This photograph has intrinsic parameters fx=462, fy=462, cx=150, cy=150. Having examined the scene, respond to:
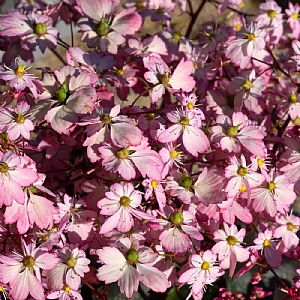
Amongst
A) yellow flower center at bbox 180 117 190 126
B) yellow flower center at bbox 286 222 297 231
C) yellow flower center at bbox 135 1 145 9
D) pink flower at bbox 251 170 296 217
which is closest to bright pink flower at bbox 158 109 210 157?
yellow flower center at bbox 180 117 190 126

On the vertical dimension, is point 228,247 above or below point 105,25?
below

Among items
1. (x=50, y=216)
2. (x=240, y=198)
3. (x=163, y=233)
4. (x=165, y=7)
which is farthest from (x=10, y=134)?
(x=165, y=7)

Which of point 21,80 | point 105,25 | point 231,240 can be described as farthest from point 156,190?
point 105,25

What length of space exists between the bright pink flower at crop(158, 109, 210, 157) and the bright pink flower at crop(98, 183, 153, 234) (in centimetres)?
9

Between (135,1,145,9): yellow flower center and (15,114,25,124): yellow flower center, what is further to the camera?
(135,1,145,9): yellow flower center

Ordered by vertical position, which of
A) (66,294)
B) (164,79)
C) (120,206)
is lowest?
(66,294)

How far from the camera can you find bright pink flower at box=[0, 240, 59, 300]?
0.62 meters

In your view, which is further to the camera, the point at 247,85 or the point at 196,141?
the point at 247,85

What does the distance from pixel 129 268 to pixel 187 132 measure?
0.21 metres

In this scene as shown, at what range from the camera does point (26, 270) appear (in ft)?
2.07

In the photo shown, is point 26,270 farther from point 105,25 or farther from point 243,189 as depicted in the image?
point 105,25

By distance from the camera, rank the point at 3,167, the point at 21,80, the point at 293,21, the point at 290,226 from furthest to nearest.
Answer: the point at 293,21 < the point at 290,226 < the point at 21,80 < the point at 3,167

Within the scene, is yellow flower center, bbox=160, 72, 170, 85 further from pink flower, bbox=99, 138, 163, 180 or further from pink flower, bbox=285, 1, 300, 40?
pink flower, bbox=285, 1, 300, 40

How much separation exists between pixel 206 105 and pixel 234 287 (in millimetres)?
380
